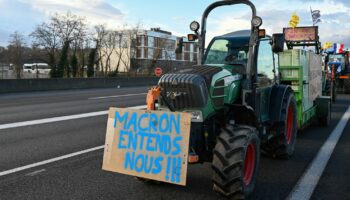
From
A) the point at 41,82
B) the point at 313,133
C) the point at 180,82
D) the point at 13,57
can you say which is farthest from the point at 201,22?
the point at 13,57

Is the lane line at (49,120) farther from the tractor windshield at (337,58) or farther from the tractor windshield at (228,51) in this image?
the tractor windshield at (337,58)

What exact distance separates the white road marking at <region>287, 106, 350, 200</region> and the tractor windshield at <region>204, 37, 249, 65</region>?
195cm

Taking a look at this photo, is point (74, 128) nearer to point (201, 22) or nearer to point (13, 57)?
point (201, 22)

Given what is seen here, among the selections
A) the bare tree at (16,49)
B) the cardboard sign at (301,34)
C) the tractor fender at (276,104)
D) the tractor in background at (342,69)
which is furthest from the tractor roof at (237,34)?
the bare tree at (16,49)

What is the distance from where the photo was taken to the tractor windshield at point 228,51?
19.7 feet

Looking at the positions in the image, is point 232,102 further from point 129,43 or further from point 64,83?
point 129,43

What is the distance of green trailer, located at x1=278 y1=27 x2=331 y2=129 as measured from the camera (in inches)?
360

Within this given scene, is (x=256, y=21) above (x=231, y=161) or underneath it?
above

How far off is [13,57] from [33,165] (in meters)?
54.6

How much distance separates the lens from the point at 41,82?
87.8 feet

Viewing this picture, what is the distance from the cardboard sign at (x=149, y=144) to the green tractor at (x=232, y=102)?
1.15 ft

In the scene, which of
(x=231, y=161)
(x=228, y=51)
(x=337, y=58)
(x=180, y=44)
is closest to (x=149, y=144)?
(x=231, y=161)

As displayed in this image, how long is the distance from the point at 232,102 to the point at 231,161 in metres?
1.22

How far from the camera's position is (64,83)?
28703 millimetres
